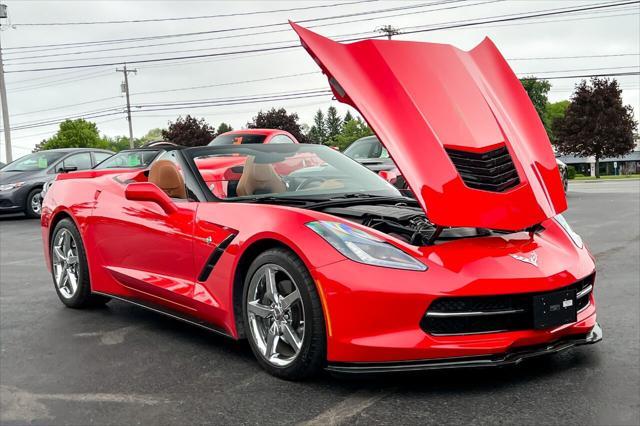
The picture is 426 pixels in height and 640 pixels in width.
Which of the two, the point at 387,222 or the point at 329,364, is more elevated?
the point at 387,222

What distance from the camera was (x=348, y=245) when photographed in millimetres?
3225

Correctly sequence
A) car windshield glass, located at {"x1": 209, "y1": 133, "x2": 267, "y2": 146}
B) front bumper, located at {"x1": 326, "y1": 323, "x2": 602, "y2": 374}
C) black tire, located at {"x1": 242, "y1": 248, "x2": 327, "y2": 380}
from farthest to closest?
car windshield glass, located at {"x1": 209, "y1": 133, "x2": 267, "y2": 146} < black tire, located at {"x1": 242, "y1": 248, "x2": 327, "y2": 380} < front bumper, located at {"x1": 326, "y1": 323, "x2": 602, "y2": 374}

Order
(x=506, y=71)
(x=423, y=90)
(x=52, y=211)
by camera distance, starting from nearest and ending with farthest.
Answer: (x=423, y=90) → (x=506, y=71) → (x=52, y=211)

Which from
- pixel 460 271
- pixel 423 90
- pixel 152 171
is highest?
pixel 423 90

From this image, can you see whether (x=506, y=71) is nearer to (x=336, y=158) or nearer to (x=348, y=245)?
(x=336, y=158)

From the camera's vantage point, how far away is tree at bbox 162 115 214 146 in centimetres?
6166

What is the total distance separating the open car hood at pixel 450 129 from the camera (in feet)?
11.6

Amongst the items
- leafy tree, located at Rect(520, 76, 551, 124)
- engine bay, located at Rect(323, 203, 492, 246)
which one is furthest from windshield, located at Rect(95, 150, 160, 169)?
leafy tree, located at Rect(520, 76, 551, 124)

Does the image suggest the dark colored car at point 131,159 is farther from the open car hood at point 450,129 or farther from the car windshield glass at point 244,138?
the open car hood at point 450,129

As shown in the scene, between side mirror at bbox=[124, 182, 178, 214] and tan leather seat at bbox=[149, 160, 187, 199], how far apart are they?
0.12 m

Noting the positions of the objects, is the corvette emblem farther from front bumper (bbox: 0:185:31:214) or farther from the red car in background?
front bumper (bbox: 0:185:31:214)

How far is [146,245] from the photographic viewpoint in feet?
14.5

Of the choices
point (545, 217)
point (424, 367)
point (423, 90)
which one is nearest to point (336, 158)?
point (423, 90)

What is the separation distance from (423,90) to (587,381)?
182 centimetres
